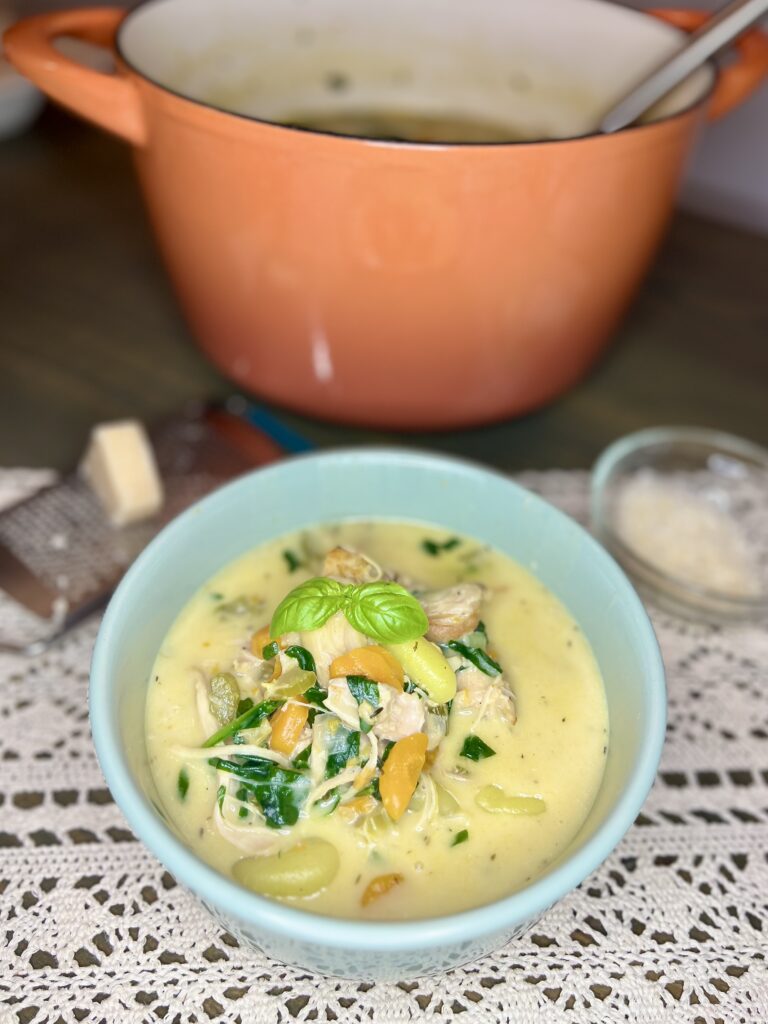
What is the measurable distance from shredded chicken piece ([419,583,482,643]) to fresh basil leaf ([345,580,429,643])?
0.07 metres

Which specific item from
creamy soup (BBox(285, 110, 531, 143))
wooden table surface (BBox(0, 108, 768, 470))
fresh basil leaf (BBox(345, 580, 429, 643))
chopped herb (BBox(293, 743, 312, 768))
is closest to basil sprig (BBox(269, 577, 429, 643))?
fresh basil leaf (BBox(345, 580, 429, 643))

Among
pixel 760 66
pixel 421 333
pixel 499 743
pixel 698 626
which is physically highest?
pixel 760 66

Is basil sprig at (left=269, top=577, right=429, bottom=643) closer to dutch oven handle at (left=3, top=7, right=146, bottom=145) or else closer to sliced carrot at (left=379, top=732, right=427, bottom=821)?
sliced carrot at (left=379, top=732, right=427, bottom=821)

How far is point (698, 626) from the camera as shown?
50.3 inches

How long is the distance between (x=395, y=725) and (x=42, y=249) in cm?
141

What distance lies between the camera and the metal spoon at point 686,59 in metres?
1.26

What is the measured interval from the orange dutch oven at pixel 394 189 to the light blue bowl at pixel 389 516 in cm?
28

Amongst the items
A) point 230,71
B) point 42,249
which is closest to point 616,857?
point 230,71

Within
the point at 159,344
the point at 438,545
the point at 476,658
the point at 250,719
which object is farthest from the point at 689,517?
the point at 159,344

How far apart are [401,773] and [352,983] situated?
20cm

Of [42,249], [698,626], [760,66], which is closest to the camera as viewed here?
[698,626]

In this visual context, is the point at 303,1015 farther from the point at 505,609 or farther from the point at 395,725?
the point at 505,609

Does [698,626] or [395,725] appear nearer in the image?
[395,725]

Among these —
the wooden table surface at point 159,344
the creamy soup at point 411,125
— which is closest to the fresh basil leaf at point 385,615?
the wooden table surface at point 159,344
